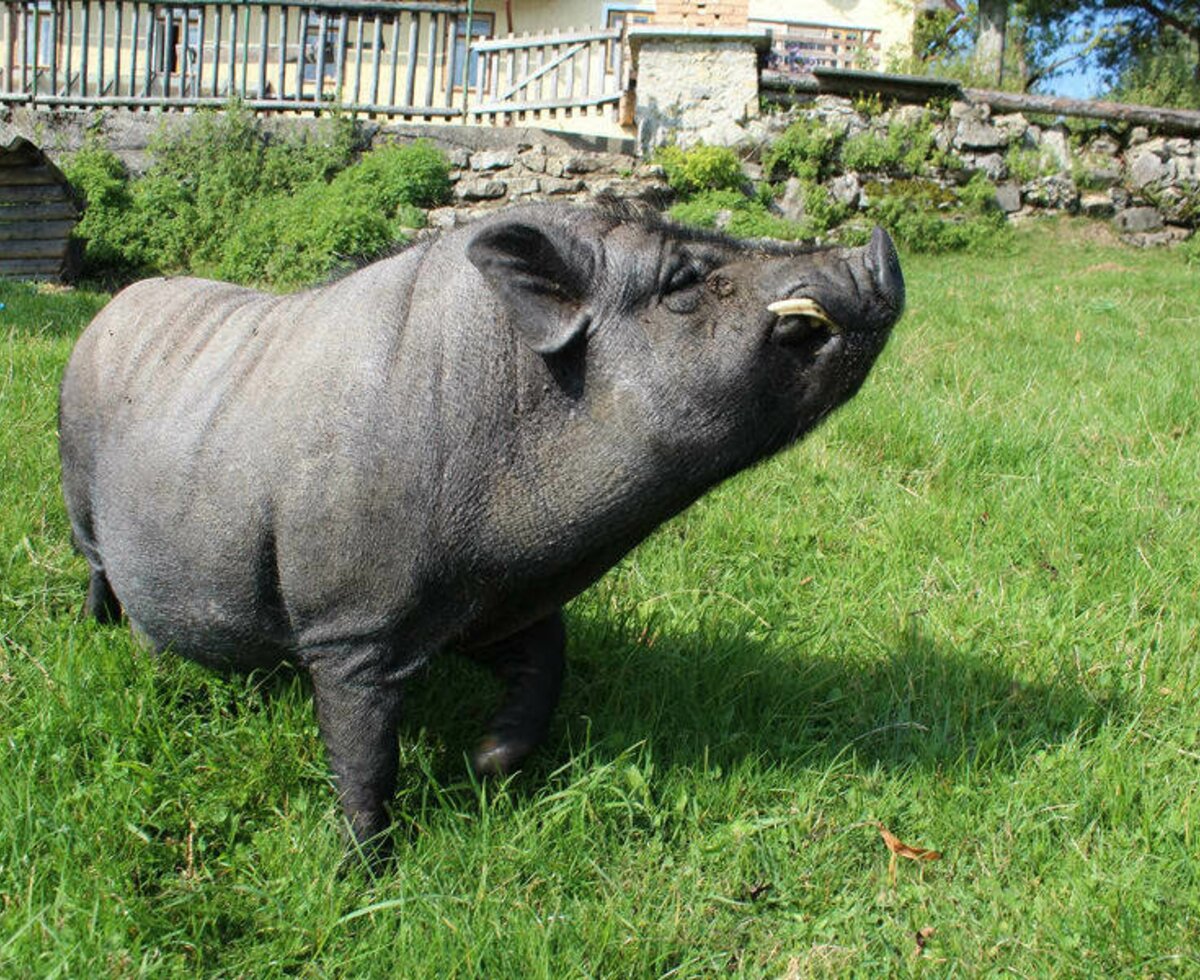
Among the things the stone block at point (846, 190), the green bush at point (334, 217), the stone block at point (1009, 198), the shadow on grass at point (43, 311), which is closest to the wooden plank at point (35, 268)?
the shadow on grass at point (43, 311)

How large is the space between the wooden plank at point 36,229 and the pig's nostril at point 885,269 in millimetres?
11231

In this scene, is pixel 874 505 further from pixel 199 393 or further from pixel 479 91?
pixel 479 91

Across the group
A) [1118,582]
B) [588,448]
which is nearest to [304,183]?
[1118,582]

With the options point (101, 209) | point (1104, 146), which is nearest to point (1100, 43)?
point (1104, 146)

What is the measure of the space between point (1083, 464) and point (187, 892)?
4321 millimetres

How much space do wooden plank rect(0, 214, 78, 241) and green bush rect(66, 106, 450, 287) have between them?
0.92 m

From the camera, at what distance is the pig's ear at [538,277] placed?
2.35m

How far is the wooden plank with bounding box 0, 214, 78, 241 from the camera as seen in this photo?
1169 centimetres

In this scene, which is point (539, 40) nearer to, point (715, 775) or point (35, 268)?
point (35, 268)

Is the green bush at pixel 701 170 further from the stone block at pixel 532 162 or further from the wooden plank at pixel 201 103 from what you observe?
the wooden plank at pixel 201 103

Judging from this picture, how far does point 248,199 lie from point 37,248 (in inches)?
106

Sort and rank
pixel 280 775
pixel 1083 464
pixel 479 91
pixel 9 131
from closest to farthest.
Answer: pixel 280 775 < pixel 1083 464 < pixel 9 131 < pixel 479 91

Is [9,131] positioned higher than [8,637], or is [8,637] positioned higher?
[9,131]

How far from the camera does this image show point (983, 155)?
1526 cm
